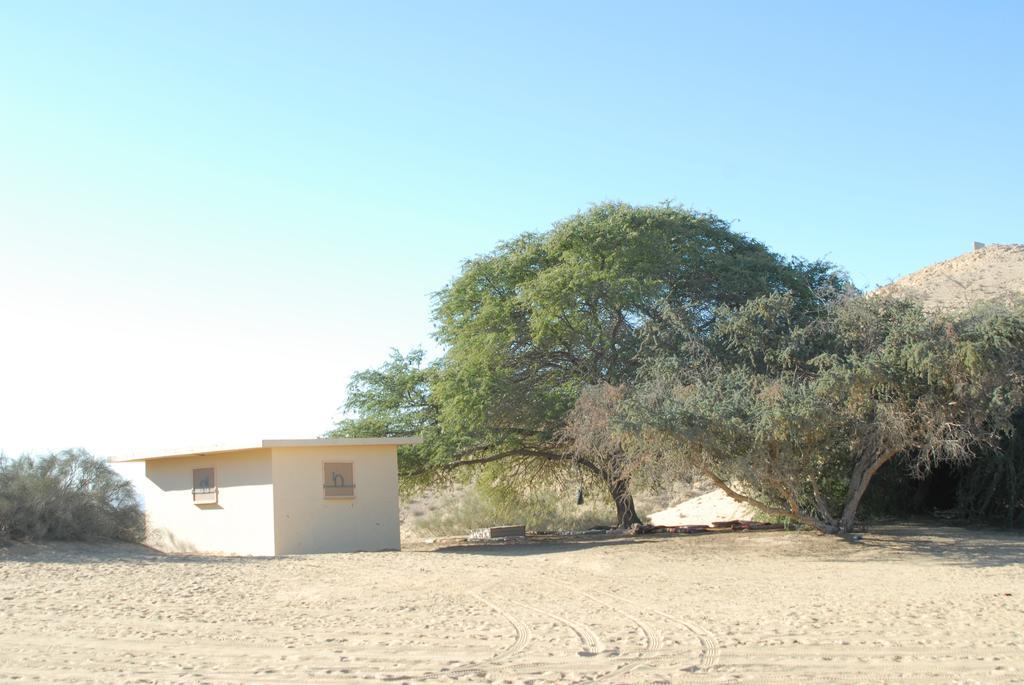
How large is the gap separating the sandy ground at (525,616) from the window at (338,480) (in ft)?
7.09

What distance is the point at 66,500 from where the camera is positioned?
71.1 ft

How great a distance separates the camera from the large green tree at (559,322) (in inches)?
917

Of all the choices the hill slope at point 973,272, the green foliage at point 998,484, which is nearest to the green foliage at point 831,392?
the green foliage at point 998,484

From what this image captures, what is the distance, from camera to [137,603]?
14203mm

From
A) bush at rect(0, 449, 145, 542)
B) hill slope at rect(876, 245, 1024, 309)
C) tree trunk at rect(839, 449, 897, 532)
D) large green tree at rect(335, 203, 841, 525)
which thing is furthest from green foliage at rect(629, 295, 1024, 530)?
hill slope at rect(876, 245, 1024, 309)

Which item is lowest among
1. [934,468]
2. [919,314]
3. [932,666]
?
[932,666]

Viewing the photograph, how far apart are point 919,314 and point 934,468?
28.7 feet

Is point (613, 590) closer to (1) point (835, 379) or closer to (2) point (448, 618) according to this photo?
(2) point (448, 618)

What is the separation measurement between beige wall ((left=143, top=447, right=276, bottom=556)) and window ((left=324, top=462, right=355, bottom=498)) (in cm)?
135

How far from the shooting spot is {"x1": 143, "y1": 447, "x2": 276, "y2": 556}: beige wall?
2234 cm

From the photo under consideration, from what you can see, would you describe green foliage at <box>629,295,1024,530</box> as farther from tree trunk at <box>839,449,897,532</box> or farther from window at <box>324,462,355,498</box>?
window at <box>324,462,355,498</box>

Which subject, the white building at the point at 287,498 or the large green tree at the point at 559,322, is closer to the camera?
the white building at the point at 287,498

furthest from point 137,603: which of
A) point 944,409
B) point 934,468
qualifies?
point 934,468

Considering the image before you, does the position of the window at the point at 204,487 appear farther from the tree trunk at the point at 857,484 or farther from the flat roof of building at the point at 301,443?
the tree trunk at the point at 857,484
